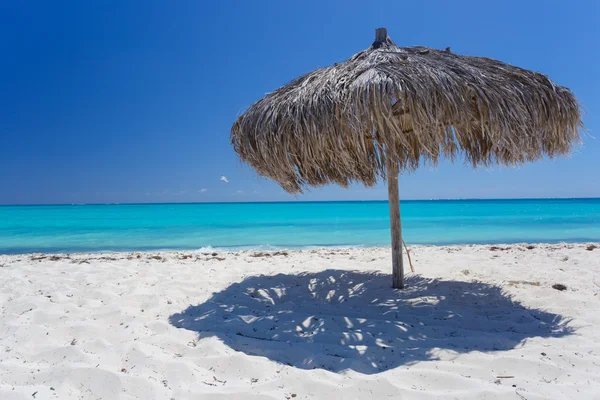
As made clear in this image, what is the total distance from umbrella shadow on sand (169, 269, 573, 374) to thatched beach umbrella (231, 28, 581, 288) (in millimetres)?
1207

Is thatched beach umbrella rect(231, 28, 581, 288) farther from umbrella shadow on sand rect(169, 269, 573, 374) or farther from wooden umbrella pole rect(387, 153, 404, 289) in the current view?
umbrella shadow on sand rect(169, 269, 573, 374)

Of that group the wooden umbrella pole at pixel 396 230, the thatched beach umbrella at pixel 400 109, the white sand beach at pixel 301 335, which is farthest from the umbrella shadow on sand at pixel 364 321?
the thatched beach umbrella at pixel 400 109

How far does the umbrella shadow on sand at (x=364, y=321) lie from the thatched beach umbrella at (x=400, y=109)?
3.96ft

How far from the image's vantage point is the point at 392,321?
267 centimetres

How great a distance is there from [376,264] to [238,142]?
2767mm

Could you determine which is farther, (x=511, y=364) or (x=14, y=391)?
(x=511, y=364)

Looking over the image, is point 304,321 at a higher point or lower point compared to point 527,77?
lower

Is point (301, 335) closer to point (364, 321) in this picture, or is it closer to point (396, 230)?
point (364, 321)

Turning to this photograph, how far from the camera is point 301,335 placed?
244cm

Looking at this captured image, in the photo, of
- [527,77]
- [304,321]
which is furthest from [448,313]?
[527,77]

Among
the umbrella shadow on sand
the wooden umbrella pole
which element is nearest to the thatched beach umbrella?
the wooden umbrella pole

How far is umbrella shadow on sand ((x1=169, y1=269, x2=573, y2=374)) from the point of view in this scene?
2131mm

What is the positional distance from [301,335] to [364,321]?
0.53 metres

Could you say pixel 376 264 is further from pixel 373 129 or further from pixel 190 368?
pixel 190 368
